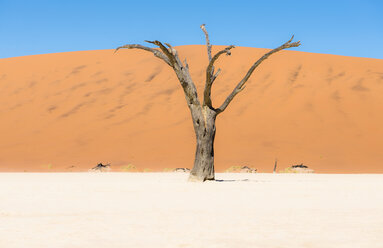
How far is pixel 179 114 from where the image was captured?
3341cm

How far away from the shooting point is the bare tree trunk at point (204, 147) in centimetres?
1554
